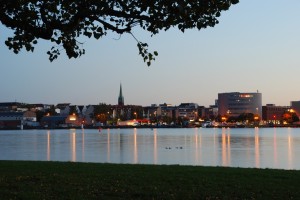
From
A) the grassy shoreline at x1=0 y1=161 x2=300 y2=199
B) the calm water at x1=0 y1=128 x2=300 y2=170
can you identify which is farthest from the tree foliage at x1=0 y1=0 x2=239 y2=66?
the calm water at x1=0 y1=128 x2=300 y2=170

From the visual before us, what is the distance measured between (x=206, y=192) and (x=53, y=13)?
5.08m

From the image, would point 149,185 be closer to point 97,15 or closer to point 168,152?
point 97,15

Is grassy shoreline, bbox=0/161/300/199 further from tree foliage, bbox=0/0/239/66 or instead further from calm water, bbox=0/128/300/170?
calm water, bbox=0/128/300/170

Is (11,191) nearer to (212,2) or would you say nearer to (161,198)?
(161,198)

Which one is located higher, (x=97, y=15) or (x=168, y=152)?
(x=97, y=15)

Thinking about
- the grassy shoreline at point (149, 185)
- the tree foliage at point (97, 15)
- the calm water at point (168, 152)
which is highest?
the tree foliage at point (97, 15)

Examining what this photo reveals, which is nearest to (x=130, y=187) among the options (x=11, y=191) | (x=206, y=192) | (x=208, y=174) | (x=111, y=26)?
(x=206, y=192)

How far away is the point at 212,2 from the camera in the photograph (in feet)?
27.6

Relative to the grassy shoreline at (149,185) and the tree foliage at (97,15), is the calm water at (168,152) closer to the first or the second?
the grassy shoreline at (149,185)

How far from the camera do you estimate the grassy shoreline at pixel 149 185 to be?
10930 millimetres

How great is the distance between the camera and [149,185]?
1219cm

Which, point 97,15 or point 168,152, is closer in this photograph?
point 97,15

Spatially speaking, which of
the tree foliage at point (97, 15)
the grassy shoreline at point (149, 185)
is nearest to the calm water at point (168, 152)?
the grassy shoreline at point (149, 185)

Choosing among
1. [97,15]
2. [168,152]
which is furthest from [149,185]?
[168,152]
